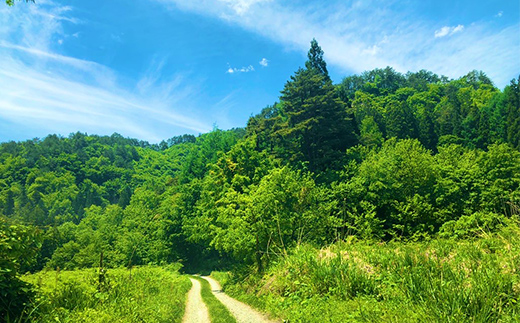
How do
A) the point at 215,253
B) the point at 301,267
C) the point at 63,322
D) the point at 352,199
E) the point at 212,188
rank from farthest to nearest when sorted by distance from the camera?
the point at 215,253 → the point at 212,188 → the point at 352,199 → the point at 301,267 → the point at 63,322

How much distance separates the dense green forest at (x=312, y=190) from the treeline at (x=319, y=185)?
16 centimetres

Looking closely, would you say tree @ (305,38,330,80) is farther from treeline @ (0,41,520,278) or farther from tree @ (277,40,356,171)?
tree @ (277,40,356,171)

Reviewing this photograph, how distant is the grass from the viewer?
211 inches

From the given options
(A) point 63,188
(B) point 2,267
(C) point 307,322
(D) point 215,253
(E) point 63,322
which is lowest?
(D) point 215,253

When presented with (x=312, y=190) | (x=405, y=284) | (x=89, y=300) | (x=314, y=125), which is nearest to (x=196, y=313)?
(x=89, y=300)

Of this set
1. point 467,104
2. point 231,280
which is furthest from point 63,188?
point 467,104

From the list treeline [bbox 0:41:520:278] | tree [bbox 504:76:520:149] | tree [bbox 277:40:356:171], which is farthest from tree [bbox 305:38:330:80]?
tree [bbox 504:76:520:149]

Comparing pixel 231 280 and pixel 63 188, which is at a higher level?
pixel 63 188

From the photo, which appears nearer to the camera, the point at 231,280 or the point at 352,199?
the point at 231,280

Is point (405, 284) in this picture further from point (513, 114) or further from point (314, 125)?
point (513, 114)

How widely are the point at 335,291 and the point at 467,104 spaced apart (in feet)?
309

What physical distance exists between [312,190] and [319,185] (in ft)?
49.9

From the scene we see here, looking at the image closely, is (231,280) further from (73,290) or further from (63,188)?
(63,188)

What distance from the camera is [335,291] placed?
845 centimetres
